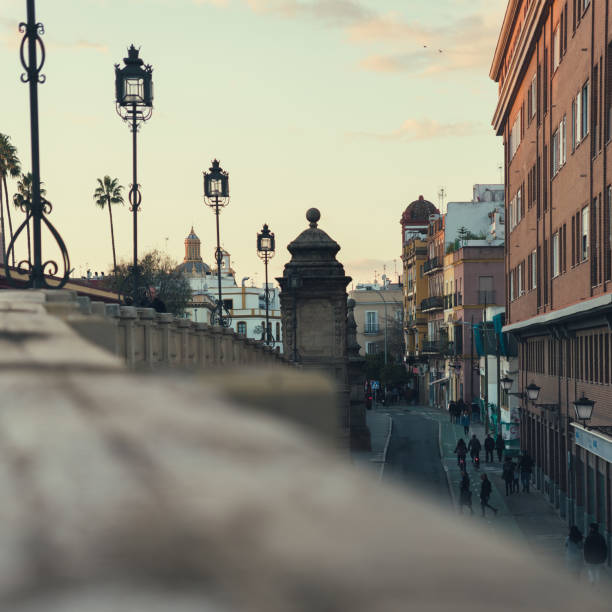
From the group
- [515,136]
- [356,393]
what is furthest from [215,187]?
[515,136]

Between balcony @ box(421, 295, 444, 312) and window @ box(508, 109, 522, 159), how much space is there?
138 feet

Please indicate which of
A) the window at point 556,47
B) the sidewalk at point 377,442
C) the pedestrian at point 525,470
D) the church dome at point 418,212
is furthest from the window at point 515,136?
the church dome at point 418,212

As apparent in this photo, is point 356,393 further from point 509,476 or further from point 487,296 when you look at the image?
point 487,296

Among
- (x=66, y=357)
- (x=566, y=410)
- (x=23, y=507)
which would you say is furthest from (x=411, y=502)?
A: (x=566, y=410)

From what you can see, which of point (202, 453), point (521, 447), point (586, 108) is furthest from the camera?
point (521, 447)

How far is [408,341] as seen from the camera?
371ft

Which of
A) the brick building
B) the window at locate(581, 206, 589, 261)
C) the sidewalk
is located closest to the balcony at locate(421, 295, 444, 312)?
the sidewalk

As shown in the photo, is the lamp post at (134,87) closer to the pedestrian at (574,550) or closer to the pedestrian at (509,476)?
the pedestrian at (574,550)

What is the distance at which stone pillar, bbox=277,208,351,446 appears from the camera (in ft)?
91.5

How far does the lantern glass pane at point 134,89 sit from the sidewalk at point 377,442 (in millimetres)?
12399

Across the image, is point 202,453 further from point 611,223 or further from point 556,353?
point 556,353

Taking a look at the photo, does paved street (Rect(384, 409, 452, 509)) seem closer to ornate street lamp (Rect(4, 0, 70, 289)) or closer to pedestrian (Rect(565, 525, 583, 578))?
pedestrian (Rect(565, 525, 583, 578))

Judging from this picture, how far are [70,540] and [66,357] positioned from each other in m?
2.37

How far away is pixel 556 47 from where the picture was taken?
33.0 m
